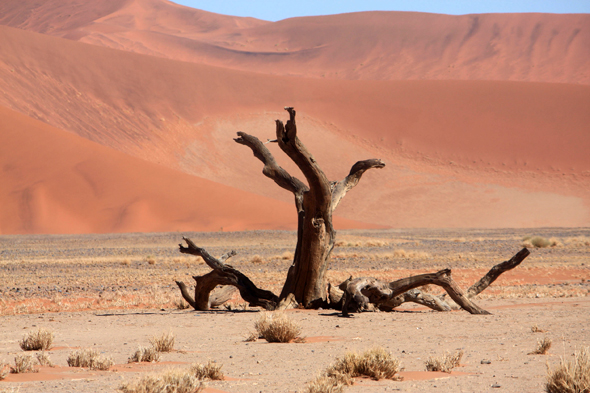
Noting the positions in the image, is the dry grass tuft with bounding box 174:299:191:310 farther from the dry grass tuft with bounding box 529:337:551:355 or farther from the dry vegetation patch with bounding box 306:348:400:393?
the dry grass tuft with bounding box 529:337:551:355

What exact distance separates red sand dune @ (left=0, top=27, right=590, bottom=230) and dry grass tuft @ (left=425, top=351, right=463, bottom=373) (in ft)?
173

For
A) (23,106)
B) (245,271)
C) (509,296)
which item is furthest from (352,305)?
(23,106)

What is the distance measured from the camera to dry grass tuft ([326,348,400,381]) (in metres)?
5.76

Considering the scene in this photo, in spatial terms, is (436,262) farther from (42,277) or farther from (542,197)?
(542,197)

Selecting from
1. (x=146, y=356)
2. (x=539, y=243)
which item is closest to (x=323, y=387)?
(x=146, y=356)

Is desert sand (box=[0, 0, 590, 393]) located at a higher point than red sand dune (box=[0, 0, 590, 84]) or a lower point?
lower

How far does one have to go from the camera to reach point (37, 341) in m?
7.30

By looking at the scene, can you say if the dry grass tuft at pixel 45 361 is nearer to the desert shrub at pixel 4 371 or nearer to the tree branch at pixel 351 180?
the desert shrub at pixel 4 371

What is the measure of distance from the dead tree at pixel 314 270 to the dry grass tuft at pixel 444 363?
3.71 meters

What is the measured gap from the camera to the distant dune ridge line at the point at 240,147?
43344 millimetres

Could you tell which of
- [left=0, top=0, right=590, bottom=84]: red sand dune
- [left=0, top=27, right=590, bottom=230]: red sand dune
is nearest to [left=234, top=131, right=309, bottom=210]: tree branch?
[left=0, top=27, right=590, bottom=230]: red sand dune

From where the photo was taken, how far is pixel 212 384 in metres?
5.57

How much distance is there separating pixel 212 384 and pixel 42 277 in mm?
13292

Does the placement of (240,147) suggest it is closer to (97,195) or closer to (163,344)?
(97,195)
